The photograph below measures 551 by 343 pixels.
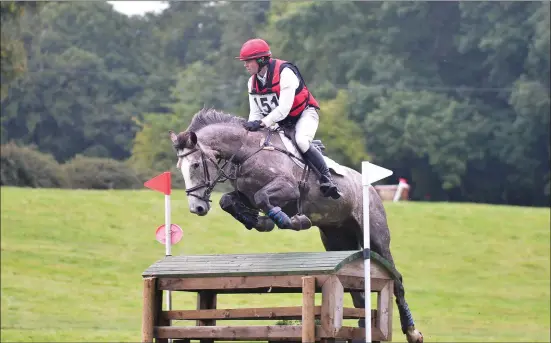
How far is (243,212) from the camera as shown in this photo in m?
10.8

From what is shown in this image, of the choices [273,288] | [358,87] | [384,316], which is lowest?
[384,316]

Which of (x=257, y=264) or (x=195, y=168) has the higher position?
(x=195, y=168)

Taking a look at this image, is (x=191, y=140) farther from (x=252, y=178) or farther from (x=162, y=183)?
(x=162, y=183)

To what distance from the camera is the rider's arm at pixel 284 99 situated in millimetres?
10789

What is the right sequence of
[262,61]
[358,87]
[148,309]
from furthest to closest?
1. [358,87]
2. [262,61]
3. [148,309]

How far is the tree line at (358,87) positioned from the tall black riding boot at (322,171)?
133ft

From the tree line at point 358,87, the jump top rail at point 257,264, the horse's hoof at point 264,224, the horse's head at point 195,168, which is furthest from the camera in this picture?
the tree line at point 358,87

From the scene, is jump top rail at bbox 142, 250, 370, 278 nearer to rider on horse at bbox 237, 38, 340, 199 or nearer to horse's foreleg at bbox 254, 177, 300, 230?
horse's foreleg at bbox 254, 177, 300, 230

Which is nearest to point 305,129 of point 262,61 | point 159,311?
point 262,61

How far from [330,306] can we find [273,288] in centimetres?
104

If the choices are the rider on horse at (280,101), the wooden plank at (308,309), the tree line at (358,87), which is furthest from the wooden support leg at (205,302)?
the tree line at (358,87)

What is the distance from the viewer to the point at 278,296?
87.4ft

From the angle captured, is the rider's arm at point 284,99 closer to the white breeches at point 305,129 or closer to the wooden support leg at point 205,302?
the white breeches at point 305,129

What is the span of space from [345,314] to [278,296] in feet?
52.5
